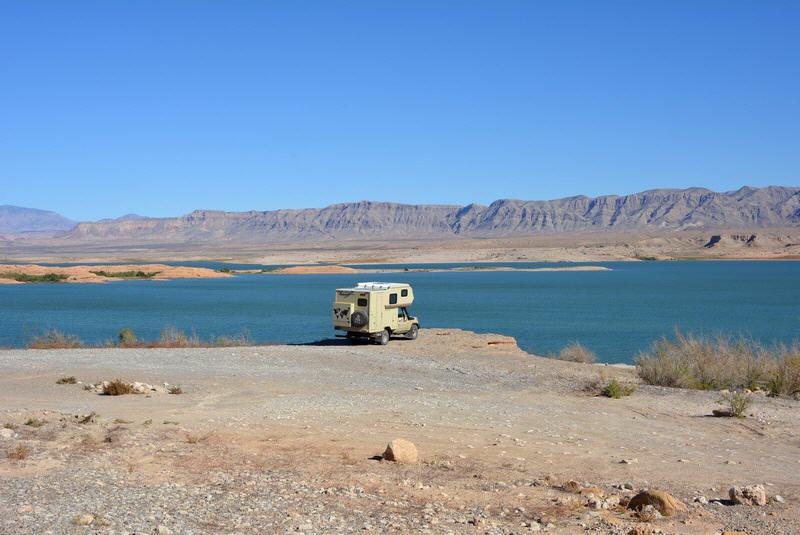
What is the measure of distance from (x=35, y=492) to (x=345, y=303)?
17.5m

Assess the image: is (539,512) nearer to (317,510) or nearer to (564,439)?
(317,510)

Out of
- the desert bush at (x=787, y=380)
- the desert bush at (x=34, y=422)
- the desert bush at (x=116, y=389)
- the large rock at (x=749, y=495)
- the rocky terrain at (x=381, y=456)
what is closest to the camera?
the rocky terrain at (x=381, y=456)

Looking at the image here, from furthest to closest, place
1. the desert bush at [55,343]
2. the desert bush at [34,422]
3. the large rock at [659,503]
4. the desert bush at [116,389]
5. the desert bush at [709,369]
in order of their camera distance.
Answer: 1. the desert bush at [55,343]
2. the desert bush at [709,369]
3. the desert bush at [116,389]
4. the desert bush at [34,422]
5. the large rock at [659,503]

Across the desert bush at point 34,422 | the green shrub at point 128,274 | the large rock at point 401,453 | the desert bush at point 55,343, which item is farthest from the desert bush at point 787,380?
the green shrub at point 128,274

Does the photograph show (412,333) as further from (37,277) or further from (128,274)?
(128,274)

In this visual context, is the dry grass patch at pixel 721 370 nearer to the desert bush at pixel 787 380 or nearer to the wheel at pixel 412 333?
the desert bush at pixel 787 380

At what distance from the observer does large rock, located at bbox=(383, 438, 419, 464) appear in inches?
423

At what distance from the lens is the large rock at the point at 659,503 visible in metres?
8.54

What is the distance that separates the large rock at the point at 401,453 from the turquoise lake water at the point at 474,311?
19.0 metres

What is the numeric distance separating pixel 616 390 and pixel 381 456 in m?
7.78

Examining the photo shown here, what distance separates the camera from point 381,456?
36.6 ft

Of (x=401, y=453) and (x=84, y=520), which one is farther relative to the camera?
(x=401, y=453)

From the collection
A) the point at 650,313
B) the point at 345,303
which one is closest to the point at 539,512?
the point at 345,303

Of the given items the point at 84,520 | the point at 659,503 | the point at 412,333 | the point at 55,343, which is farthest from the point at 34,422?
the point at 412,333
